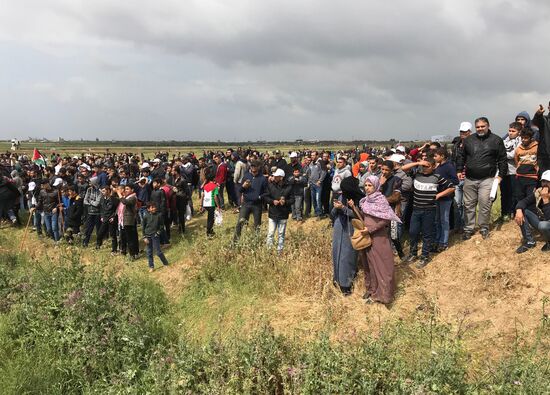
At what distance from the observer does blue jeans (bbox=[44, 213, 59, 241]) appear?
11184mm

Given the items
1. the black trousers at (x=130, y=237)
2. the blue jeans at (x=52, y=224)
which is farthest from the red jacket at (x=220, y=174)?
the blue jeans at (x=52, y=224)

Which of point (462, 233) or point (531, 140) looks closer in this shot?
point (531, 140)

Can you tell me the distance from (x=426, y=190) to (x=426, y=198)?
136 mm

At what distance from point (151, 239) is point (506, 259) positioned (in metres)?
7.17

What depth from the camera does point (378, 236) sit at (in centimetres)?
552

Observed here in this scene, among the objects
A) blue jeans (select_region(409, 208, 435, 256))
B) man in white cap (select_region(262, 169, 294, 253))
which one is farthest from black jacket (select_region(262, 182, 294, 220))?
blue jeans (select_region(409, 208, 435, 256))

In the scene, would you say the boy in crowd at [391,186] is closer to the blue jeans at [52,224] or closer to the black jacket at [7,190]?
the blue jeans at [52,224]

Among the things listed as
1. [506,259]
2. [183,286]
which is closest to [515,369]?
[506,259]

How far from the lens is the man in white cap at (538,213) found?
219 inches

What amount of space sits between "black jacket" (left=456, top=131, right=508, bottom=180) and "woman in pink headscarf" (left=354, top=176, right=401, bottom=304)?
2099 mm

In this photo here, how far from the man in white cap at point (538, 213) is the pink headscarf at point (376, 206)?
84.6 inches

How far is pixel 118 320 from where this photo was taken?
583cm

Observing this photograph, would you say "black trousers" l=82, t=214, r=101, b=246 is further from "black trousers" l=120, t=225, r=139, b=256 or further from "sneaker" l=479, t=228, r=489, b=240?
"sneaker" l=479, t=228, r=489, b=240

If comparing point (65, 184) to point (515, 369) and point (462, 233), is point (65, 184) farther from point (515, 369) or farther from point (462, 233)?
point (515, 369)
